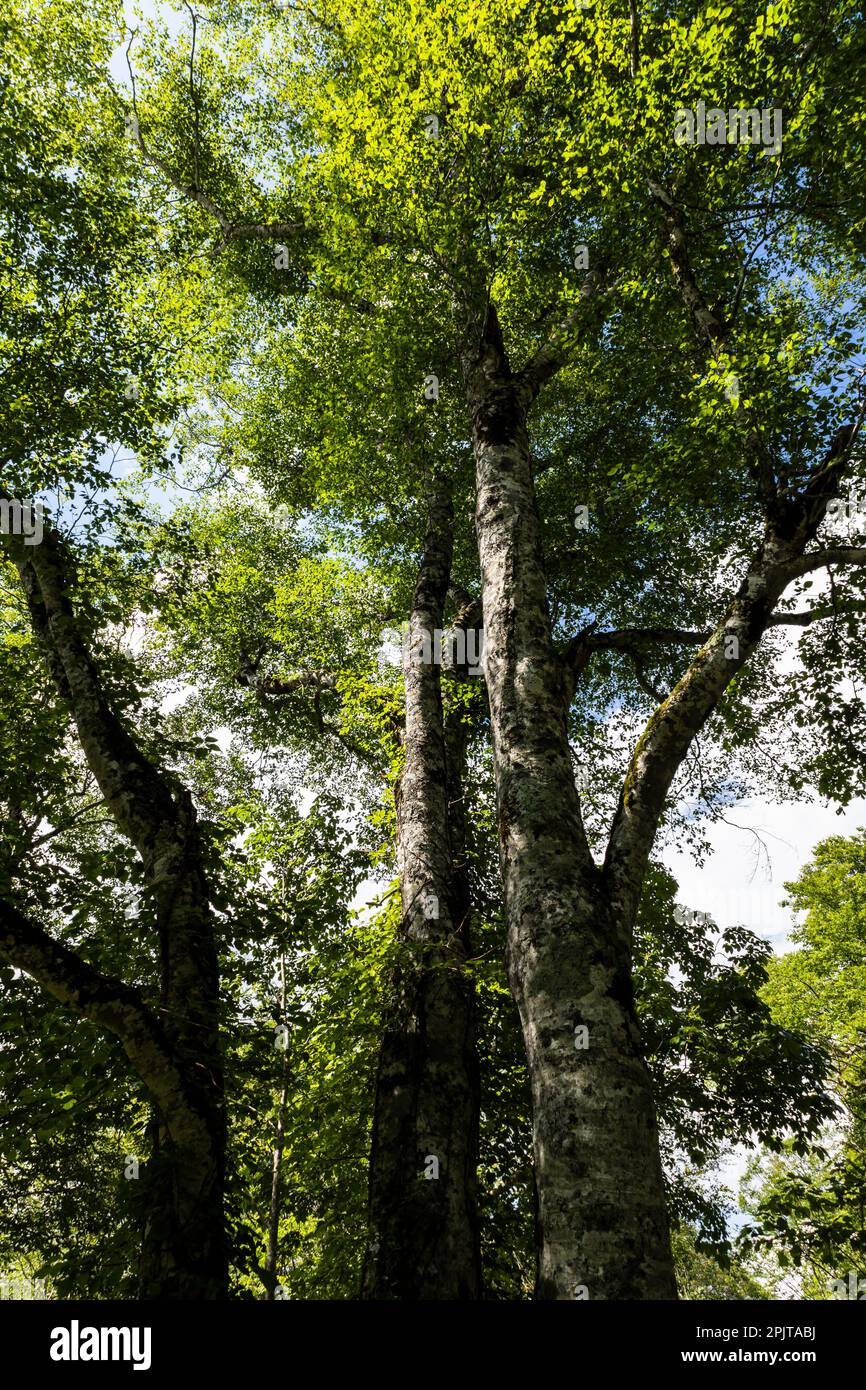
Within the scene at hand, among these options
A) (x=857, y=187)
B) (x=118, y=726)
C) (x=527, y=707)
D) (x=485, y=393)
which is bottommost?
(x=527, y=707)

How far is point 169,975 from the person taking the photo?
5.24 m

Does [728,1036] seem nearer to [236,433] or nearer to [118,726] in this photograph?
[118,726]

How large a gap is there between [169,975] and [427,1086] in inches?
83.8

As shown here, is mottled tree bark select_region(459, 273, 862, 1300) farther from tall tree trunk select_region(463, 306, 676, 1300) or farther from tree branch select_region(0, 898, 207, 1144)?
tree branch select_region(0, 898, 207, 1144)

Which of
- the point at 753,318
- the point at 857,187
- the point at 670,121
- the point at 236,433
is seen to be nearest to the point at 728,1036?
the point at 753,318

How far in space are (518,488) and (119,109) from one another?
52.9 ft

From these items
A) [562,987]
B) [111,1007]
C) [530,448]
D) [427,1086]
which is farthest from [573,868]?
[530,448]

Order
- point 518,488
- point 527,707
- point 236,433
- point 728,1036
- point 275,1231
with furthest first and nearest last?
point 236,433
point 275,1231
point 728,1036
point 518,488
point 527,707

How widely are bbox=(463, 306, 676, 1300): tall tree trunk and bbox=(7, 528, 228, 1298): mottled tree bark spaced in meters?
2.06

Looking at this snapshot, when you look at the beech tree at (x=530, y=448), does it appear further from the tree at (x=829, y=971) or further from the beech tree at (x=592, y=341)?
the tree at (x=829, y=971)

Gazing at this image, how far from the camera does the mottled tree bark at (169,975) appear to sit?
404cm

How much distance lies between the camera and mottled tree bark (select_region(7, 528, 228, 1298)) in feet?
13.3

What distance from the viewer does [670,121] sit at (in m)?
7.22

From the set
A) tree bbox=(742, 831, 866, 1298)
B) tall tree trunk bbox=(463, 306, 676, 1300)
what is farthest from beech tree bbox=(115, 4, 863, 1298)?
tree bbox=(742, 831, 866, 1298)
